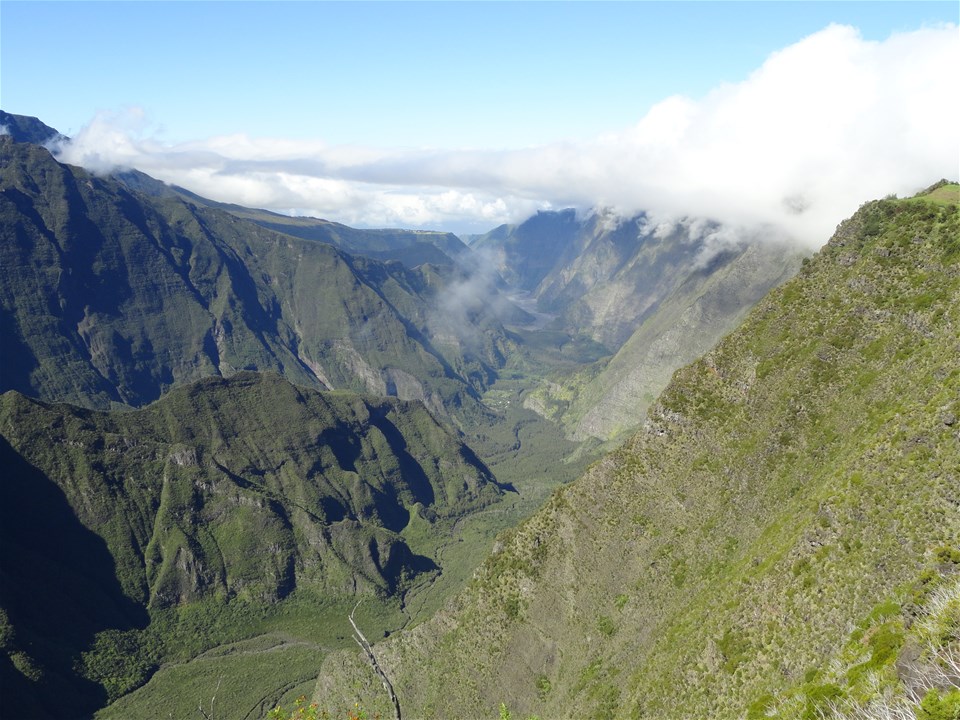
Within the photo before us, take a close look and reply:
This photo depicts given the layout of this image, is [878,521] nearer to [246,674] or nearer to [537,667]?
[537,667]

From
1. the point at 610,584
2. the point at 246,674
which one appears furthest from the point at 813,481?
the point at 246,674

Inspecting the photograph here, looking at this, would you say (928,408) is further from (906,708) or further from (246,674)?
(246,674)

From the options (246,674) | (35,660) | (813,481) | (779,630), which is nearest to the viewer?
(779,630)

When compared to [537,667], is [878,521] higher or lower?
higher

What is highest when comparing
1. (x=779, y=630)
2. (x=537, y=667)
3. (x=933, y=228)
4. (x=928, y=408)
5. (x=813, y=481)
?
(x=933, y=228)

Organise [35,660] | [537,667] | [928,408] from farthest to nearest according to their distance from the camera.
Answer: [35,660] < [537,667] < [928,408]

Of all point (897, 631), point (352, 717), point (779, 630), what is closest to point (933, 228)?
point (779, 630)

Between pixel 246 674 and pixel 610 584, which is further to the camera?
pixel 246 674
